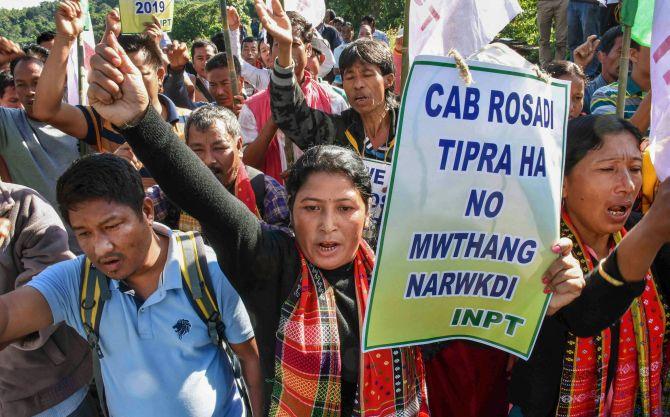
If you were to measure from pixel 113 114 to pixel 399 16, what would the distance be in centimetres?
2079

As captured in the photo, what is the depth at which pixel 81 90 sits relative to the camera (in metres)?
3.92

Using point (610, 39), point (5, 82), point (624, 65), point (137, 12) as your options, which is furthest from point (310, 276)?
point (137, 12)

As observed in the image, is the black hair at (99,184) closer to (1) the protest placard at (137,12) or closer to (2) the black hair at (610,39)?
(1) the protest placard at (137,12)

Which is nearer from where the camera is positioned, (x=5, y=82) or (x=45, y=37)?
(x=5, y=82)

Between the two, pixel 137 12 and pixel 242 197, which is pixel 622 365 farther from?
pixel 137 12

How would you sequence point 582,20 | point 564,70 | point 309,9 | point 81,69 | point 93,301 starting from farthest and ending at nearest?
point 582,20, point 309,9, point 81,69, point 564,70, point 93,301

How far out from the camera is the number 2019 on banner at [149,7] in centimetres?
514

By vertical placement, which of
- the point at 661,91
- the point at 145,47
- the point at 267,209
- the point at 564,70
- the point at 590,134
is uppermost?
the point at 564,70

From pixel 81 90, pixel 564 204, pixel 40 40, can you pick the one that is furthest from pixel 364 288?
pixel 40 40

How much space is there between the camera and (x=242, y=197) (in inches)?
105

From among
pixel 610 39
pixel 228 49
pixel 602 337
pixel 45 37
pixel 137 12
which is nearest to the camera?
pixel 602 337

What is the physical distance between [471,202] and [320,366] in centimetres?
60

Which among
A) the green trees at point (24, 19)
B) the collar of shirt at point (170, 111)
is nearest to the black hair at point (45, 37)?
the collar of shirt at point (170, 111)

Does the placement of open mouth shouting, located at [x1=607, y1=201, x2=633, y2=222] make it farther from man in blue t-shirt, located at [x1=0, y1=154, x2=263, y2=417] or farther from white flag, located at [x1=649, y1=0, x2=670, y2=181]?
man in blue t-shirt, located at [x1=0, y1=154, x2=263, y2=417]
